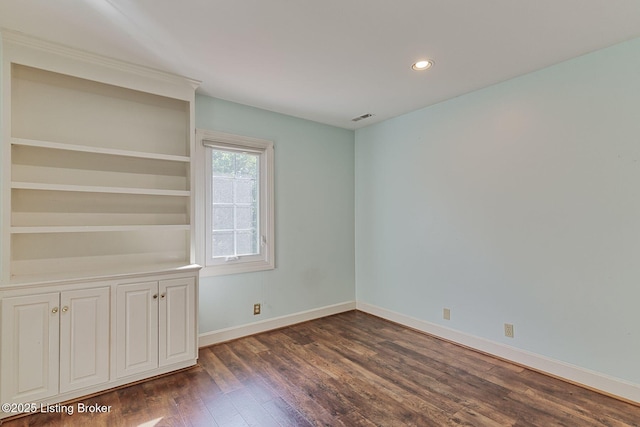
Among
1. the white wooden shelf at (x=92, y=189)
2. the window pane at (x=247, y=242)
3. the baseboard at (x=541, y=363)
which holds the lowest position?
the baseboard at (x=541, y=363)

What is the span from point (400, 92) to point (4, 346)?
3640 mm

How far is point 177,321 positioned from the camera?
2.60 metres

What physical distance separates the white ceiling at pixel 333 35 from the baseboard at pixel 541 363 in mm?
2424

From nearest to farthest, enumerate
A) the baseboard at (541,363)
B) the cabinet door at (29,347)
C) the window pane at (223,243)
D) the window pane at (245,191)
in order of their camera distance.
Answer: the cabinet door at (29,347), the baseboard at (541,363), the window pane at (223,243), the window pane at (245,191)

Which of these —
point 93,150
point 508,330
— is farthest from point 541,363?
point 93,150

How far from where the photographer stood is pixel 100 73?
2.41 m

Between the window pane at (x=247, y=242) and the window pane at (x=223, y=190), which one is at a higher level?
the window pane at (x=223, y=190)

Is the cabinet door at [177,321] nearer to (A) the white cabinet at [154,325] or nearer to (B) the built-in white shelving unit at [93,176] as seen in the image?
(A) the white cabinet at [154,325]

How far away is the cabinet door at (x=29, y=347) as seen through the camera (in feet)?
6.56

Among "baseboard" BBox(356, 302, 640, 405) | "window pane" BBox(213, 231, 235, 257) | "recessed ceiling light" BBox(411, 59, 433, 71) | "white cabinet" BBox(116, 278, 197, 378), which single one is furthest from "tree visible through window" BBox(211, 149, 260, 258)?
"baseboard" BBox(356, 302, 640, 405)

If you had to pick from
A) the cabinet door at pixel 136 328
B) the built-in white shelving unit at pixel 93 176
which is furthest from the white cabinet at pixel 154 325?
the built-in white shelving unit at pixel 93 176

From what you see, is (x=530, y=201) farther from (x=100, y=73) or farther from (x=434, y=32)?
(x=100, y=73)

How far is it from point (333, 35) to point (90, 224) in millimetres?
2385

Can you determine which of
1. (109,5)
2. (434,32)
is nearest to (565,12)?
(434,32)
